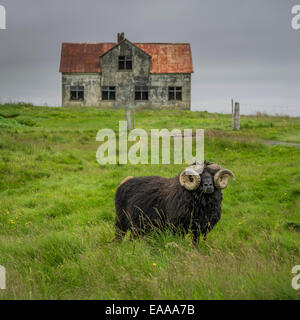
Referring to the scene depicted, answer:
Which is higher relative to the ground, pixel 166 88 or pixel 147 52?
pixel 147 52

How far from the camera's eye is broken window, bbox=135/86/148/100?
38.2m

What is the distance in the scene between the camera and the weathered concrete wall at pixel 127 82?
1474 inches

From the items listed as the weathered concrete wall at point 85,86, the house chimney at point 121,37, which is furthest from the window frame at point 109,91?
the house chimney at point 121,37

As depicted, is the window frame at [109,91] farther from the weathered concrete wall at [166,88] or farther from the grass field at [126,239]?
the grass field at [126,239]

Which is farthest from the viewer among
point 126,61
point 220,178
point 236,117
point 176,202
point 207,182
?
point 126,61

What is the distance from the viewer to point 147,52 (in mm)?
38406

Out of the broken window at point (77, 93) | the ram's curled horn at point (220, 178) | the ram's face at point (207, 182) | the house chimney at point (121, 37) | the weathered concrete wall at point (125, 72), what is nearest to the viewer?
the ram's face at point (207, 182)

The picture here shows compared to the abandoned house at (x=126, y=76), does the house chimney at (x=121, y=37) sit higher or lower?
higher

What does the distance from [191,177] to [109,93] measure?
33.6 metres

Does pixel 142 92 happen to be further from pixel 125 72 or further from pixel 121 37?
pixel 121 37

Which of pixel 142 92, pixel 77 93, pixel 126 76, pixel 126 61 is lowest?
pixel 77 93

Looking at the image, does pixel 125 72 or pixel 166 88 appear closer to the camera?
pixel 125 72

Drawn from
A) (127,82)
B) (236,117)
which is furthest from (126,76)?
(236,117)

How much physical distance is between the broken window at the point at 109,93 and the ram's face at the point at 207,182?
3358 centimetres
